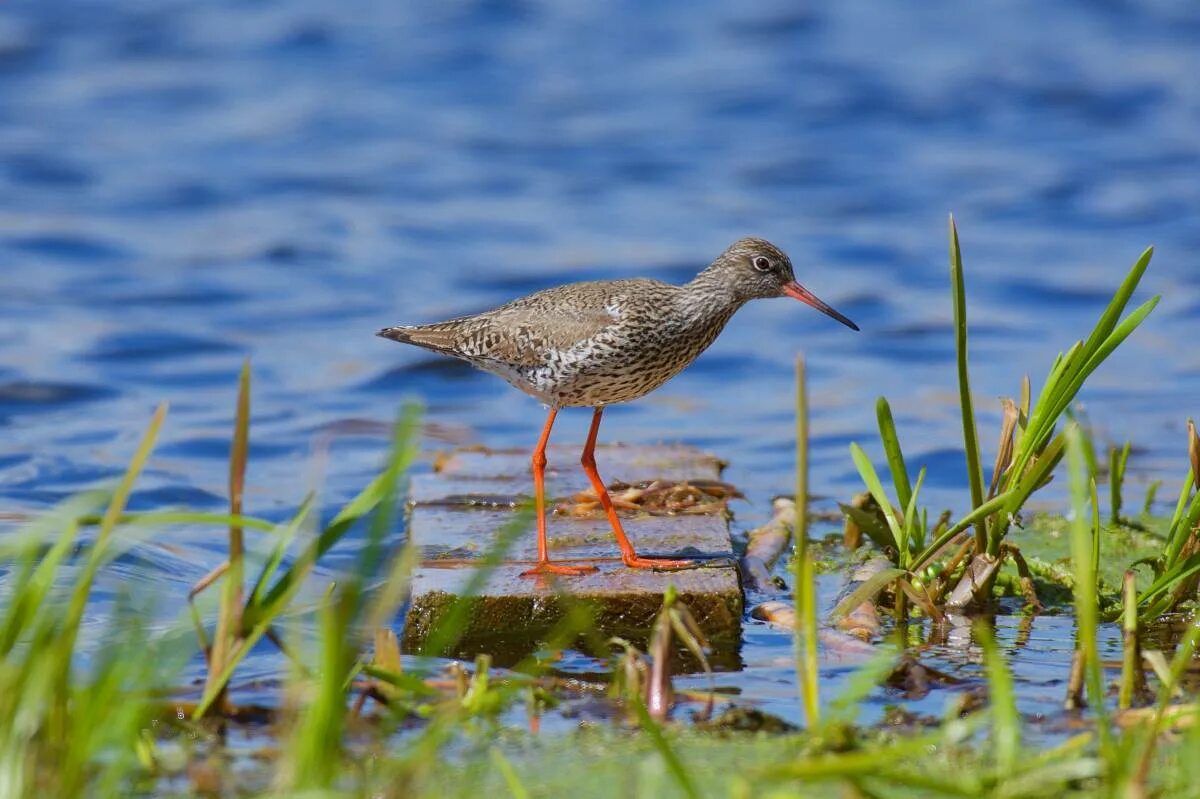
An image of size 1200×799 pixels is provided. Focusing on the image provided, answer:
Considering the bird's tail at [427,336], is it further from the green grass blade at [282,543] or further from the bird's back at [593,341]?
the green grass blade at [282,543]

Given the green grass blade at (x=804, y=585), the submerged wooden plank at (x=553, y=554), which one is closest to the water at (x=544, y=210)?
the submerged wooden plank at (x=553, y=554)

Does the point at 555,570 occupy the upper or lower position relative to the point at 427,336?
lower

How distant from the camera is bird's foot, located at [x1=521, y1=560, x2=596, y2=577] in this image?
5.83m

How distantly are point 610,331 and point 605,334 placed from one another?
0.02 metres

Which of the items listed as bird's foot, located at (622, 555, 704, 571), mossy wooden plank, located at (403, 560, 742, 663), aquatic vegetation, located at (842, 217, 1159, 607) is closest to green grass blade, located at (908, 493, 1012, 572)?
aquatic vegetation, located at (842, 217, 1159, 607)

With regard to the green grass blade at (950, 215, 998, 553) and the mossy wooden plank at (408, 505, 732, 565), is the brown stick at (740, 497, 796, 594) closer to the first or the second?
the mossy wooden plank at (408, 505, 732, 565)

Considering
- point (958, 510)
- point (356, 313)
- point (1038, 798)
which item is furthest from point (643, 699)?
point (356, 313)

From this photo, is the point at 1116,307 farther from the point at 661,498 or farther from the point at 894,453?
the point at 661,498

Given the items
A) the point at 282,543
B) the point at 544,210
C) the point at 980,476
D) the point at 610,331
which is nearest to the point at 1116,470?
the point at 980,476

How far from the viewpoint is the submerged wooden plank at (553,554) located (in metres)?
5.55

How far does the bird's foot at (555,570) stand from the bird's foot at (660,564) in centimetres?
14

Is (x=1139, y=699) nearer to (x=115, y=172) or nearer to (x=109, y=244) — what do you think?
(x=109, y=244)

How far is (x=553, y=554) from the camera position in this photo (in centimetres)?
634

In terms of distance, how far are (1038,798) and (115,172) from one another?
12.8 m
